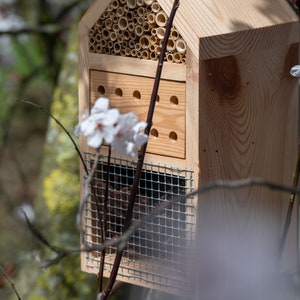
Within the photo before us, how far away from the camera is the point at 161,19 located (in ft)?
7.78

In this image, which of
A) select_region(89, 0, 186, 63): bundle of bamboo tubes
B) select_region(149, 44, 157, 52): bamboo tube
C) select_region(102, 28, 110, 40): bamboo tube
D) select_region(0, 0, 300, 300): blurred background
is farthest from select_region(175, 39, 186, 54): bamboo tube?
select_region(0, 0, 300, 300): blurred background

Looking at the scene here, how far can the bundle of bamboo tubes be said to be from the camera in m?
2.36

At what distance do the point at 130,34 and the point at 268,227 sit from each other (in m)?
0.81

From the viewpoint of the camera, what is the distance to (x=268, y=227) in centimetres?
267

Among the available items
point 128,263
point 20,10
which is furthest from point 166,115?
point 20,10

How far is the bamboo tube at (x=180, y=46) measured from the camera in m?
2.31

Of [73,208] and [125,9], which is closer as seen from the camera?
[125,9]

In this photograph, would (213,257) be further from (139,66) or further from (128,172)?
(139,66)

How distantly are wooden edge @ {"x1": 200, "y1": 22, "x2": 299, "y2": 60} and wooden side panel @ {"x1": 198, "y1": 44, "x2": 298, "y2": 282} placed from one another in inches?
1.0

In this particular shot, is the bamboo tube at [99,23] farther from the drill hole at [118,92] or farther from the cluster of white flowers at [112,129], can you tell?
the cluster of white flowers at [112,129]

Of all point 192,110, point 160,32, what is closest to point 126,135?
point 192,110

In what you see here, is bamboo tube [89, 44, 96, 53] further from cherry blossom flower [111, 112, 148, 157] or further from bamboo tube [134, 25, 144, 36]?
cherry blossom flower [111, 112, 148, 157]

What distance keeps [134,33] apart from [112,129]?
740mm

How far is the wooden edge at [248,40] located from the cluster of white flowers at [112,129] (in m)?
0.53
